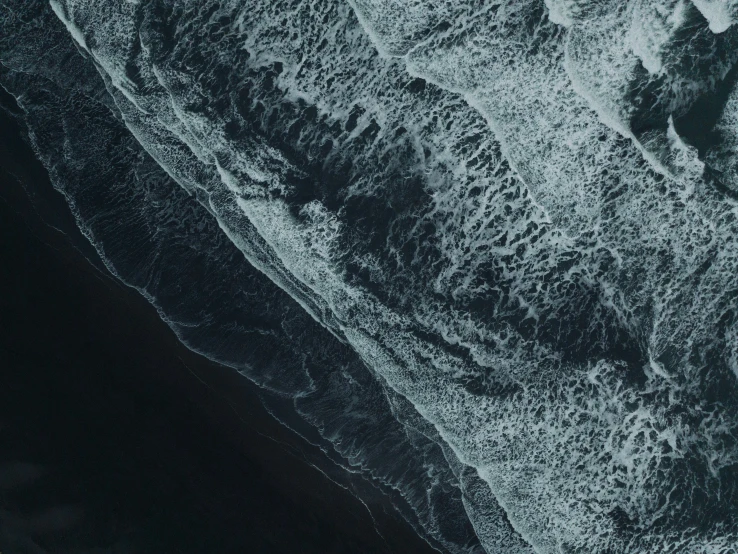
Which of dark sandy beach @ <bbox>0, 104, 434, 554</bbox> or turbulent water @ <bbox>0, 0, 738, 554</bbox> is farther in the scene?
dark sandy beach @ <bbox>0, 104, 434, 554</bbox>

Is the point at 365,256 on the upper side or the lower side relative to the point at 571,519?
upper

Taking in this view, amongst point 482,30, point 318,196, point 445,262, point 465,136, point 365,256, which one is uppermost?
point 482,30

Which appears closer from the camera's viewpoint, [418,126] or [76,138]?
[418,126]

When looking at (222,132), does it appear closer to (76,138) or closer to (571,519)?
(76,138)

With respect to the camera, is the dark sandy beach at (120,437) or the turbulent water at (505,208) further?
the dark sandy beach at (120,437)

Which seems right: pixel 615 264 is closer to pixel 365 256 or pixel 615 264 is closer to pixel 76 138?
pixel 365 256

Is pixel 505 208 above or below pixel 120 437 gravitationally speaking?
below

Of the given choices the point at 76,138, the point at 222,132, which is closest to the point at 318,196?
the point at 222,132

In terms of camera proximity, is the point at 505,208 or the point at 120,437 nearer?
the point at 505,208
